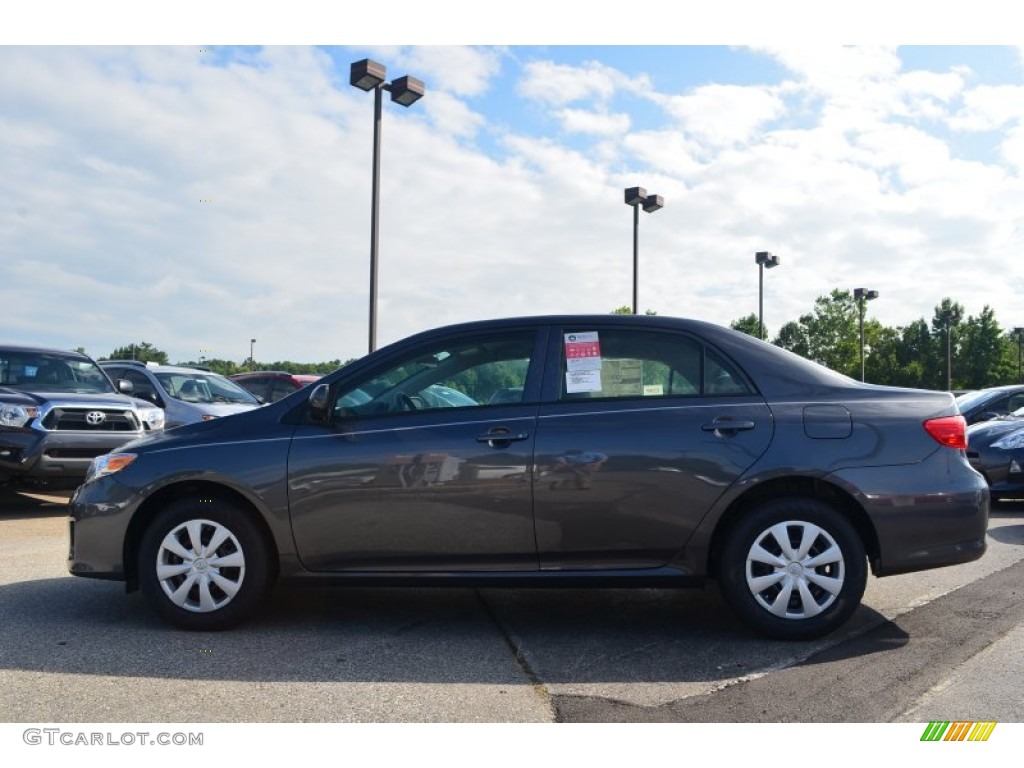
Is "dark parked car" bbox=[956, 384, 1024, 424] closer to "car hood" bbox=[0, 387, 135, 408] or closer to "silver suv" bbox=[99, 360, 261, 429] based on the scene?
"silver suv" bbox=[99, 360, 261, 429]

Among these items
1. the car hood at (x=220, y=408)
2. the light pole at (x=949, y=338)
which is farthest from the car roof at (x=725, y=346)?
the light pole at (x=949, y=338)

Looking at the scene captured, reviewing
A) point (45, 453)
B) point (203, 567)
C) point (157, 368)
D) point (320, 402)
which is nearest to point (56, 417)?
point (45, 453)

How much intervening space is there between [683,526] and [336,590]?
2.37 metres

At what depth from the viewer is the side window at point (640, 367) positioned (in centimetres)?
482

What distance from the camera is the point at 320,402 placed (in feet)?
16.0

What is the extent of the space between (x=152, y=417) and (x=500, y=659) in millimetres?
7448

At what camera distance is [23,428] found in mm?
9305

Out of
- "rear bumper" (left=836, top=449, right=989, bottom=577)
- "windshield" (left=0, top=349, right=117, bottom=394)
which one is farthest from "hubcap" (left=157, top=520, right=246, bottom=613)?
"windshield" (left=0, top=349, right=117, bottom=394)

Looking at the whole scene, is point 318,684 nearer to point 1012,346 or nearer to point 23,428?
point 23,428

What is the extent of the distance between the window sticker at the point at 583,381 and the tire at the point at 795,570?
1022mm

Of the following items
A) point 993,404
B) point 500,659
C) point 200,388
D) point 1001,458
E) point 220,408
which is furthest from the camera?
point 993,404

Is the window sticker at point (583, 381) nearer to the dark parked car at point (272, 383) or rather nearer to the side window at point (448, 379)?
the side window at point (448, 379)

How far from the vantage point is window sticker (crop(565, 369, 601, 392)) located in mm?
4844

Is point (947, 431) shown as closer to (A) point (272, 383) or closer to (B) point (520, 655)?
(B) point (520, 655)
